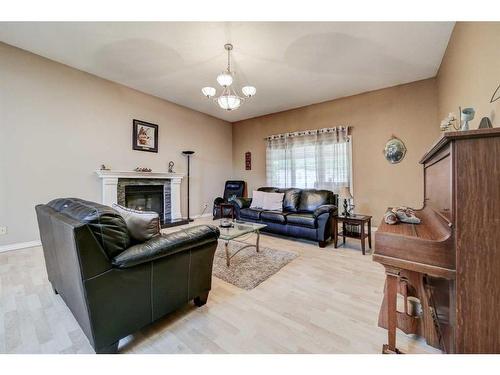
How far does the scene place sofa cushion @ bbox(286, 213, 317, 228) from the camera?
3.30 meters

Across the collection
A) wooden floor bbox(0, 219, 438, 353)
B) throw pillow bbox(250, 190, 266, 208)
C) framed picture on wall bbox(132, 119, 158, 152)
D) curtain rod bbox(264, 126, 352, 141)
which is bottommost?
wooden floor bbox(0, 219, 438, 353)

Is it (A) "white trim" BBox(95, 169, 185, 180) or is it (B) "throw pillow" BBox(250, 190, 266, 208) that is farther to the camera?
(B) "throw pillow" BBox(250, 190, 266, 208)

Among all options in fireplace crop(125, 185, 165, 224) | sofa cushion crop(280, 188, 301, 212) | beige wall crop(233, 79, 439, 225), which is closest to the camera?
beige wall crop(233, 79, 439, 225)

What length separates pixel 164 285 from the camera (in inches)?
57.4

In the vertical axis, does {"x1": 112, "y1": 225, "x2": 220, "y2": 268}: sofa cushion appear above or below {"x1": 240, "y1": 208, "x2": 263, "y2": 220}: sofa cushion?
above

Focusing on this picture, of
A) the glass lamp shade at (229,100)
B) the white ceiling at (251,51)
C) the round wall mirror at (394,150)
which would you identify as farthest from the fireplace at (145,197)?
the round wall mirror at (394,150)

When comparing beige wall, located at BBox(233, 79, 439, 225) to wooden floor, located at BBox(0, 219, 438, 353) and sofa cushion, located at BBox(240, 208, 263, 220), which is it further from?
wooden floor, located at BBox(0, 219, 438, 353)

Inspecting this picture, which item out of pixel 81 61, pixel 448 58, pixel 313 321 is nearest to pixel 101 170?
pixel 81 61

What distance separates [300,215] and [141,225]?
263cm

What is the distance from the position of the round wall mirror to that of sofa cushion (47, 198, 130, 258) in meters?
4.43

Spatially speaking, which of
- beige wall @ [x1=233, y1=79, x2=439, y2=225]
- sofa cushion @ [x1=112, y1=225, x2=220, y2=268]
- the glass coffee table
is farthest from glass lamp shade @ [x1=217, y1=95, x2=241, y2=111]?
beige wall @ [x1=233, y1=79, x2=439, y2=225]

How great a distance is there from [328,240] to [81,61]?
4.71m

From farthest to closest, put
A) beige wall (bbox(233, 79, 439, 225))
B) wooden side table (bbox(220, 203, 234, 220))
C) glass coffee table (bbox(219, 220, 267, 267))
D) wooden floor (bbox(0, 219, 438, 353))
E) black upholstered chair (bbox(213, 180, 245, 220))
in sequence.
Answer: black upholstered chair (bbox(213, 180, 245, 220)) → wooden side table (bbox(220, 203, 234, 220)) → beige wall (bbox(233, 79, 439, 225)) → glass coffee table (bbox(219, 220, 267, 267)) → wooden floor (bbox(0, 219, 438, 353))
